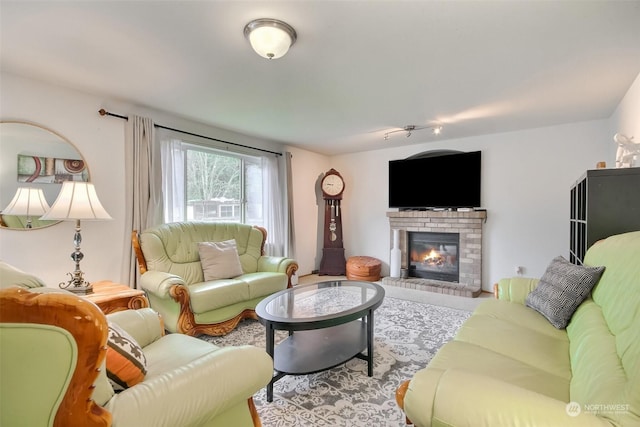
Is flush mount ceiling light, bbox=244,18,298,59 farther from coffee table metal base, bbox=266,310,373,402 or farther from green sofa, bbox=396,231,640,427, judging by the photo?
green sofa, bbox=396,231,640,427

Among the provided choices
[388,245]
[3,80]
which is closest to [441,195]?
[388,245]

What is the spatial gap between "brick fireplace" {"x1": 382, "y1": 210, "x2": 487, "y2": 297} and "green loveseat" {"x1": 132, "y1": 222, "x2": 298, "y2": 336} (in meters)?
2.17

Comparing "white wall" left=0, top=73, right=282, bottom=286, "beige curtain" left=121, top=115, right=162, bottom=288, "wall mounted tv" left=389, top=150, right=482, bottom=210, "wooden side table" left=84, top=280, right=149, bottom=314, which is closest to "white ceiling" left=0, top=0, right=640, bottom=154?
"white wall" left=0, top=73, right=282, bottom=286

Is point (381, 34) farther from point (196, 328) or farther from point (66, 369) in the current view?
point (196, 328)

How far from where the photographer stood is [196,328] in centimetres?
258

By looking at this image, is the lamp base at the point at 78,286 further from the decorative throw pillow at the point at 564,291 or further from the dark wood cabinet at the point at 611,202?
the dark wood cabinet at the point at 611,202

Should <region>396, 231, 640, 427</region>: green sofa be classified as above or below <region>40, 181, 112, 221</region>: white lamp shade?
below

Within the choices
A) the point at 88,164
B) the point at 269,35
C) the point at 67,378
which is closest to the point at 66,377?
the point at 67,378

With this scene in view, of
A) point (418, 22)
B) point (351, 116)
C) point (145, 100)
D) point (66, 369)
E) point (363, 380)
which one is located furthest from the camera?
point (351, 116)

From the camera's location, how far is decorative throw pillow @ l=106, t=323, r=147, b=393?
101cm

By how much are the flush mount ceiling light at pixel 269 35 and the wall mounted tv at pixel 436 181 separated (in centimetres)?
338

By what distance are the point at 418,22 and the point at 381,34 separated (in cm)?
22

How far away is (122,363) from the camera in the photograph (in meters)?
1.03

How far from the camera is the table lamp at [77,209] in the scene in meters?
2.11
